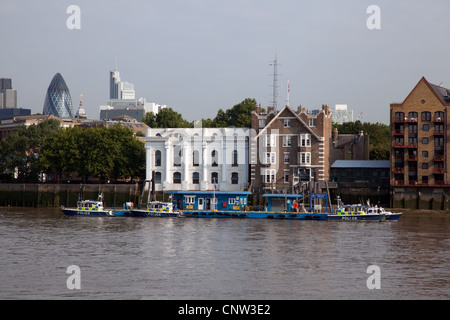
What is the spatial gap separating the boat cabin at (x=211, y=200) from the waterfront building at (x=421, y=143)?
2189 cm

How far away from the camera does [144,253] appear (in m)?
62.1

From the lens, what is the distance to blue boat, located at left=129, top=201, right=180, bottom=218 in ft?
327

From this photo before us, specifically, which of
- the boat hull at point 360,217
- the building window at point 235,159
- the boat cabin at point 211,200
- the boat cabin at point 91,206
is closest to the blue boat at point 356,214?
the boat hull at point 360,217

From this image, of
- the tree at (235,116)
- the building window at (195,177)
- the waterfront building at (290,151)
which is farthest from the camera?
the tree at (235,116)

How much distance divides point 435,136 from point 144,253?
57.3 meters

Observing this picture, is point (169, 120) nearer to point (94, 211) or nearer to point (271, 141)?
point (271, 141)

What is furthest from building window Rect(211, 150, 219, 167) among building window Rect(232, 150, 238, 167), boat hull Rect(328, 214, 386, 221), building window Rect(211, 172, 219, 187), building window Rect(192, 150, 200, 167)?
boat hull Rect(328, 214, 386, 221)

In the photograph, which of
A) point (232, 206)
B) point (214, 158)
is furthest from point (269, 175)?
point (232, 206)

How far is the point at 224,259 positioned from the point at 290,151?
2191 inches

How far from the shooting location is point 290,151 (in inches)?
4446

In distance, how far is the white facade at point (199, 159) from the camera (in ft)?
381

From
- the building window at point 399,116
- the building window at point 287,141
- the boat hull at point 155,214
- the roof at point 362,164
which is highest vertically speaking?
the building window at point 399,116

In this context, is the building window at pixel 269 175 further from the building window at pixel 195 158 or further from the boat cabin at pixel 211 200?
the boat cabin at pixel 211 200
